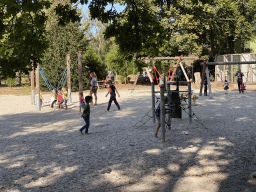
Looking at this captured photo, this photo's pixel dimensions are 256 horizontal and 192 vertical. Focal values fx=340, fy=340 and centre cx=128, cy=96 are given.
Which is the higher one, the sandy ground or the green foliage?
the green foliage

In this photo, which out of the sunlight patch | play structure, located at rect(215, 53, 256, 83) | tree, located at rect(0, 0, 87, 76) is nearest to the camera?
tree, located at rect(0, 0, 87, 76)

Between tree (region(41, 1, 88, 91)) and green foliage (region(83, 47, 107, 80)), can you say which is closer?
tree (region(41, 1, 88, 91))

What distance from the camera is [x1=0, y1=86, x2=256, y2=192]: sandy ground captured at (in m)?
5.61

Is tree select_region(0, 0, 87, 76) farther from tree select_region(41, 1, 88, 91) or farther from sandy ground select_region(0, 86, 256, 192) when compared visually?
tree select_region(41, 1, 88, 91)

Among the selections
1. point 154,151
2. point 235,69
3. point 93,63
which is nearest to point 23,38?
point 154,151

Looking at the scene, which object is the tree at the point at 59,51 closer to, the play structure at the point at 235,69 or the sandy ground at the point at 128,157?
the play structure at the point at 235,69

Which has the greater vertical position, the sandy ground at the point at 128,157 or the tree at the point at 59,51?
the tree at the point at 59,51

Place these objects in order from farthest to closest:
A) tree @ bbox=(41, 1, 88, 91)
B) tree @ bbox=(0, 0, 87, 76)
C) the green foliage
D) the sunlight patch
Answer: the green foliage
tree @ bbox=(41, 1, 88, 91)
the sunlight patch
tree @ bbox=(0, 0, 87, 76)

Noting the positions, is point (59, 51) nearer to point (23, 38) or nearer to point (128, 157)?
point (23, 38)

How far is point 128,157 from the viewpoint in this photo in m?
7.31

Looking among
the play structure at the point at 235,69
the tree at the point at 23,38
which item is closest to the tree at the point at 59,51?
the play structure at the point at 235,69

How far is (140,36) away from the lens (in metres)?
7.88

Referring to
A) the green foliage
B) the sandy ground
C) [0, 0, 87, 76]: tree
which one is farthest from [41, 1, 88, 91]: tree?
[0, 0, 87, 76]: tree

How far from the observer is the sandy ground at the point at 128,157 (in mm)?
5609
